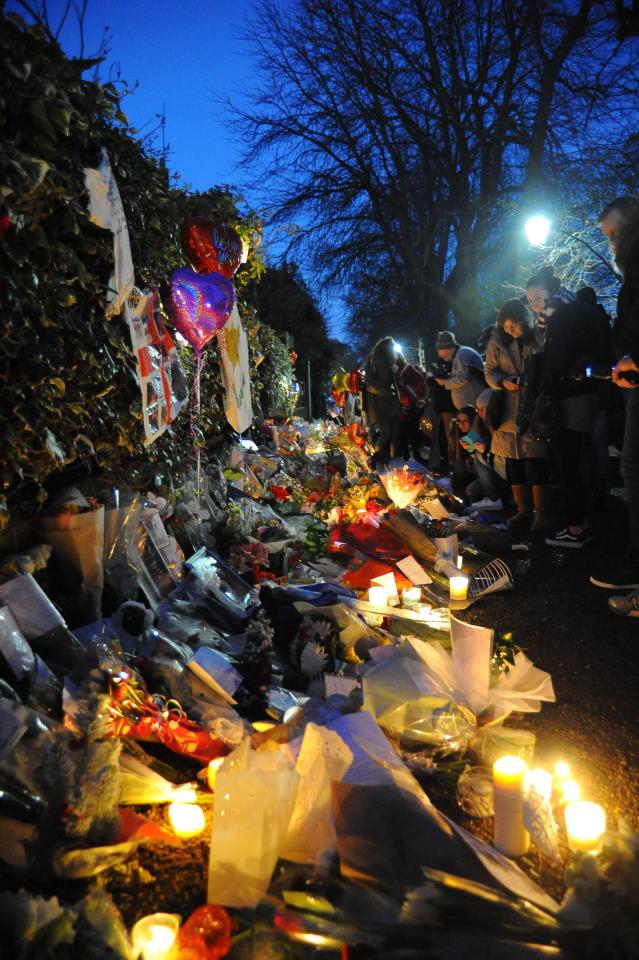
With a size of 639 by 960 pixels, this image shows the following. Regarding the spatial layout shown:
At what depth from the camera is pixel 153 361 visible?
3.69 metres

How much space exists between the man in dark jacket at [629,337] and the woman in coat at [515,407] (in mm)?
1887

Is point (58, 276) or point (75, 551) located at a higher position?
point (58, 276)

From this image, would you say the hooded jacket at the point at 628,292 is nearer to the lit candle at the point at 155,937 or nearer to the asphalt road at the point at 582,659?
the asphalt road at the point at 582,659

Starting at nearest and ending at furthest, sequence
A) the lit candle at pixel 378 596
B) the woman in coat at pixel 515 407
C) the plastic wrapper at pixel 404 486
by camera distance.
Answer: the lit candle at pixel 378 596, the woman in coat at pixel 515 407, the plastic wrapper at pixel 404 486

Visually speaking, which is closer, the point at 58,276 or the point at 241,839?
the point at 241,839

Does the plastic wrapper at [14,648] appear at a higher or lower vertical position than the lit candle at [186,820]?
higher

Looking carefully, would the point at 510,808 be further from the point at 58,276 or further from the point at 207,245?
the point at 207,245

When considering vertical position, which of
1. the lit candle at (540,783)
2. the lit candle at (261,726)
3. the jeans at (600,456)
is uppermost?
the jeans at (600,456)

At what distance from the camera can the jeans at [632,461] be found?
361 cm

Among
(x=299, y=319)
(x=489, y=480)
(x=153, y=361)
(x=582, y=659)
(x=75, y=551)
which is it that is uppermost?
(x=299, y=319)

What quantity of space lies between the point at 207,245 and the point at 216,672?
2.91 metres

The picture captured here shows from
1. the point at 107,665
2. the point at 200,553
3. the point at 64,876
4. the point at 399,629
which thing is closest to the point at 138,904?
the point at 64,876

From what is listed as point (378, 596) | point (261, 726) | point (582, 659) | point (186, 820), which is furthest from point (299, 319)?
point (186, 820)

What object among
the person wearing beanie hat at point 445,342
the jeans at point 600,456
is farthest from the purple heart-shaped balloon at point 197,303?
the person wearing beanie hat at point 445,342
